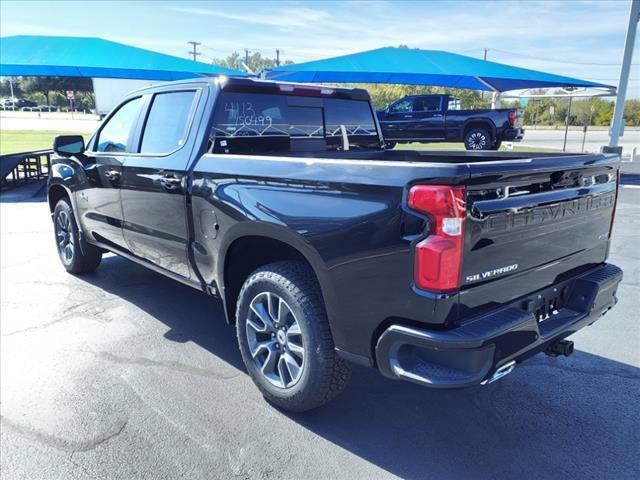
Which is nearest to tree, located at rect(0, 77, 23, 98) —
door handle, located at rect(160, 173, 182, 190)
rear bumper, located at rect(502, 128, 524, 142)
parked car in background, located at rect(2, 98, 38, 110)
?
parked car in background, located at rect(2, 98, 38, 110)

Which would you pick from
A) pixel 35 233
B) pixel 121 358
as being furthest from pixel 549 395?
pixel 35 233

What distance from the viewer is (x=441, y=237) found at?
2135 mm

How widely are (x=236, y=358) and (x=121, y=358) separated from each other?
32.7 inches

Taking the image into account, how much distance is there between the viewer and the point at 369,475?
2.54m

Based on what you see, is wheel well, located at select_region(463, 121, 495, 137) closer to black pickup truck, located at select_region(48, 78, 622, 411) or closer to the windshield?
the windshield

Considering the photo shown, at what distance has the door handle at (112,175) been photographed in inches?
168

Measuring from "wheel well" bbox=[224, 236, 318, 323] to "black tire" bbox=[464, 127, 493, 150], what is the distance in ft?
49.2

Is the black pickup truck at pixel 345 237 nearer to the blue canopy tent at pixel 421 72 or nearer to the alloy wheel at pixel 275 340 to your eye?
the alloy wheel at pixel 275 340

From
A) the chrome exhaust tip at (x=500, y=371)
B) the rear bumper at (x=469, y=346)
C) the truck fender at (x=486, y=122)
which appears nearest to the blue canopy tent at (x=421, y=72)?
the truck fender at (x=486, y=122)

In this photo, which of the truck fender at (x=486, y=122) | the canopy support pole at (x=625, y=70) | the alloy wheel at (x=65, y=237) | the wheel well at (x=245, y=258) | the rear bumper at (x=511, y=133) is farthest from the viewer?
the truck fender at (x=486, y=122)

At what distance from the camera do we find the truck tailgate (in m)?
2.21

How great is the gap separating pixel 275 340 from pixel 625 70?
16.2 meters

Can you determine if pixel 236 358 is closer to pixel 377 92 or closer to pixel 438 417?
pixel 438 417

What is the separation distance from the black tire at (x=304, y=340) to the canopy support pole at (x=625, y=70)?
15891 millimetres
